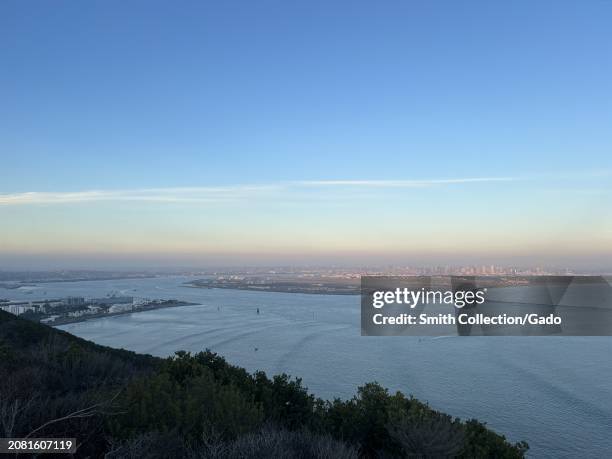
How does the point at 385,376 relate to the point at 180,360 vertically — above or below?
below

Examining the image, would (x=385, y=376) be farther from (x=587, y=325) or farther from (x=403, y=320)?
(x=587, y=325)

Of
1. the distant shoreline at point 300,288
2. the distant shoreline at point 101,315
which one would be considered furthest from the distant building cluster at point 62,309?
the distant shoreline at point 300,288

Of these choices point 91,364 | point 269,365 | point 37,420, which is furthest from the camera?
point 269,365

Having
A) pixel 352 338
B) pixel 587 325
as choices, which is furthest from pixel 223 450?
pixel 587 325

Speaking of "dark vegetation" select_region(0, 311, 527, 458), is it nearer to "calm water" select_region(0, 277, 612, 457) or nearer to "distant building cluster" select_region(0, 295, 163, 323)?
"calm water" select_region(0, 277, 612, 457)

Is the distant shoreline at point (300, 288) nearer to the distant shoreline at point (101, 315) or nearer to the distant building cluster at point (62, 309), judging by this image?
the distant shoreline at point (101, 315)

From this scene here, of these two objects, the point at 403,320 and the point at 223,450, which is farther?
the point at 403,320

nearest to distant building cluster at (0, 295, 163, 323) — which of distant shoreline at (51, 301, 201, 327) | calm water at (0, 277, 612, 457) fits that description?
distant shoreline at (51, 301, 201, 327)

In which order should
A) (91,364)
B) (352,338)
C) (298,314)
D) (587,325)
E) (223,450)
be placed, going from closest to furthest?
(223,450) → (91,364) → (352,338) → (587,325) → (298,314)
